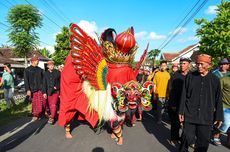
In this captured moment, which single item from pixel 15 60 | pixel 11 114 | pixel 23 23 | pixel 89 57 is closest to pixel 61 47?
pixel 15 60

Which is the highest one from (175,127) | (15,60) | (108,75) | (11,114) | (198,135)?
(15,60)

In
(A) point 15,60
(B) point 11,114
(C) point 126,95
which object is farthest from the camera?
(A) point 15,60

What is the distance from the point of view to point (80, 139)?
15.3 feet

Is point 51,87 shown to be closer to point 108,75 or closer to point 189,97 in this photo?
point 108,75

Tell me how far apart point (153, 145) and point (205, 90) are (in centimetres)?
171

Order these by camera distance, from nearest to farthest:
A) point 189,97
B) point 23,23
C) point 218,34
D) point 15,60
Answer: point 189,97, point 218,34, point 23,23, point 15,60

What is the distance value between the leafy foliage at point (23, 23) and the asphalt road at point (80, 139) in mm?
12946

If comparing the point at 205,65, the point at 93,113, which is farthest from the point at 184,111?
the point at 93,113

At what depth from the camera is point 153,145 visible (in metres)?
4.31

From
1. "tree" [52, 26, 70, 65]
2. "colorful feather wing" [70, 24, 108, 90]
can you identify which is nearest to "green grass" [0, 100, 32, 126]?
"colorful feather wing" [70, 24, 108, 90]

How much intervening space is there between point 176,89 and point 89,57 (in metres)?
1.94

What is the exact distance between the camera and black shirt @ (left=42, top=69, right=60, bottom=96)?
20.6 ft

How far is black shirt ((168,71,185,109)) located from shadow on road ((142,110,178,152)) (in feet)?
2.66

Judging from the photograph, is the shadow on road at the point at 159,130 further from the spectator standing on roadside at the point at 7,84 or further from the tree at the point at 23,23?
the tree at the point at 23,23
